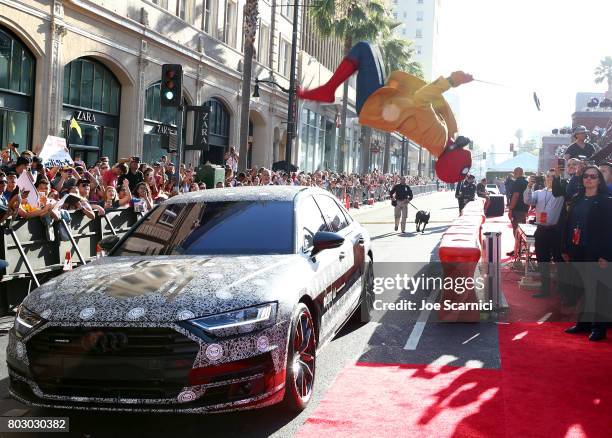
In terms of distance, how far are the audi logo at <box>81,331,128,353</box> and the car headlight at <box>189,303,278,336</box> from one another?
0.43m

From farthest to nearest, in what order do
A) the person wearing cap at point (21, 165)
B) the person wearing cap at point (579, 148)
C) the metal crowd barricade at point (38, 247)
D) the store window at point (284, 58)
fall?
the store window at point (284, 58)
the person wearing cap at point (579, 148)
the person wearing cap at point (21, 165)
the metal crowd barricade at point (38, 247)

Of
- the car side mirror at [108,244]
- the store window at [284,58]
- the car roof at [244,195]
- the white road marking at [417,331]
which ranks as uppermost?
the store window at [284,58]

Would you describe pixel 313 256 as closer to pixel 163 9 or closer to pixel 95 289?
pixel 95 289

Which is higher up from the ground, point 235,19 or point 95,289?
point 235,19

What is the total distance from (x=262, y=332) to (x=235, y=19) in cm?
3172

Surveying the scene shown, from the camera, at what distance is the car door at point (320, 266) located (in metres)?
5.73

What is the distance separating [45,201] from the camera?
9.16 metres

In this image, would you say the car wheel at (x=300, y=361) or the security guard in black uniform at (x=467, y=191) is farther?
the security guard in black uniform at (x=467, y=191)

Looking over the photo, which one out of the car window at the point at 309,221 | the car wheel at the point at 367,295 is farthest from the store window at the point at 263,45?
the car window at the point at 309,221

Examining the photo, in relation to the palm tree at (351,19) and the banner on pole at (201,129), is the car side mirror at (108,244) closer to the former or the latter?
the banner on pole at (201,129)

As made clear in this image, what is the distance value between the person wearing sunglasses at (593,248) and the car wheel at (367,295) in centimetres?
229

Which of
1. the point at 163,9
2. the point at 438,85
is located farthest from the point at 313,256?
the point at 163,9

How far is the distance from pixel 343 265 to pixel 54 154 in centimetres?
814

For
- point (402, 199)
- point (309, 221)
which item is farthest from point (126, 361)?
point (402, 199)
